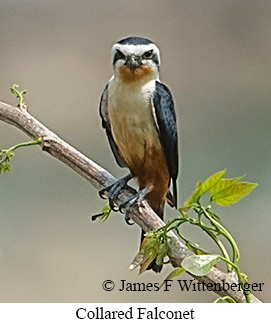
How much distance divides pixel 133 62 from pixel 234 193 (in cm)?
22

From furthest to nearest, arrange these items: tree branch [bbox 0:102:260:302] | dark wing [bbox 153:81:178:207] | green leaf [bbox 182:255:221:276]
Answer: dark wing [bbox 153:81:178:207], tree branch [bbox 0:102:260:302], green leaf [bbox 182:255:221:276]

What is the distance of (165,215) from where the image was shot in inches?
23.8

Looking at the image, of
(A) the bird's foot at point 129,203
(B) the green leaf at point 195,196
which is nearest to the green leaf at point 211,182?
(B) the green leaf at point 195,196

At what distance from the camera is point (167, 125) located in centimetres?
62

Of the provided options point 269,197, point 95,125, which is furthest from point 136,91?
A: point 269,197

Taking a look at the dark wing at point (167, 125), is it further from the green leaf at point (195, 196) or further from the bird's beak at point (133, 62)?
the green leaf at point (195, 196)

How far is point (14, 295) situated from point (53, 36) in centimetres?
30

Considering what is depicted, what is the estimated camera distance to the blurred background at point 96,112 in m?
0.62

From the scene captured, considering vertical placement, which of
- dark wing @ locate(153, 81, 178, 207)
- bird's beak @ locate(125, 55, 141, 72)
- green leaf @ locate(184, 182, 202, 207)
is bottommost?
green leaf @ locate(184, 182, 202, 207)

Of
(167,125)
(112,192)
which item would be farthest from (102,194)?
(167,125)

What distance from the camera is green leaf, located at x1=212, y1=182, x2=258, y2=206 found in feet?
1.42

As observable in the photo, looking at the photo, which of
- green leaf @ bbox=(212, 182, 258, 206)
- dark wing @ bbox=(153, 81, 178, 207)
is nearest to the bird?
dark wing @ bbox=(153, 81, 178, 207)

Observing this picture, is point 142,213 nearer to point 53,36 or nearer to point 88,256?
point 88,256

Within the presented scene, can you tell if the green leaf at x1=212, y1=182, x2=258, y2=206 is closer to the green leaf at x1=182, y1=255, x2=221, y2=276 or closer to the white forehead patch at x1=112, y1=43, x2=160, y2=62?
the green leaf at x1=182, y1=255, x2=221, y2=276
